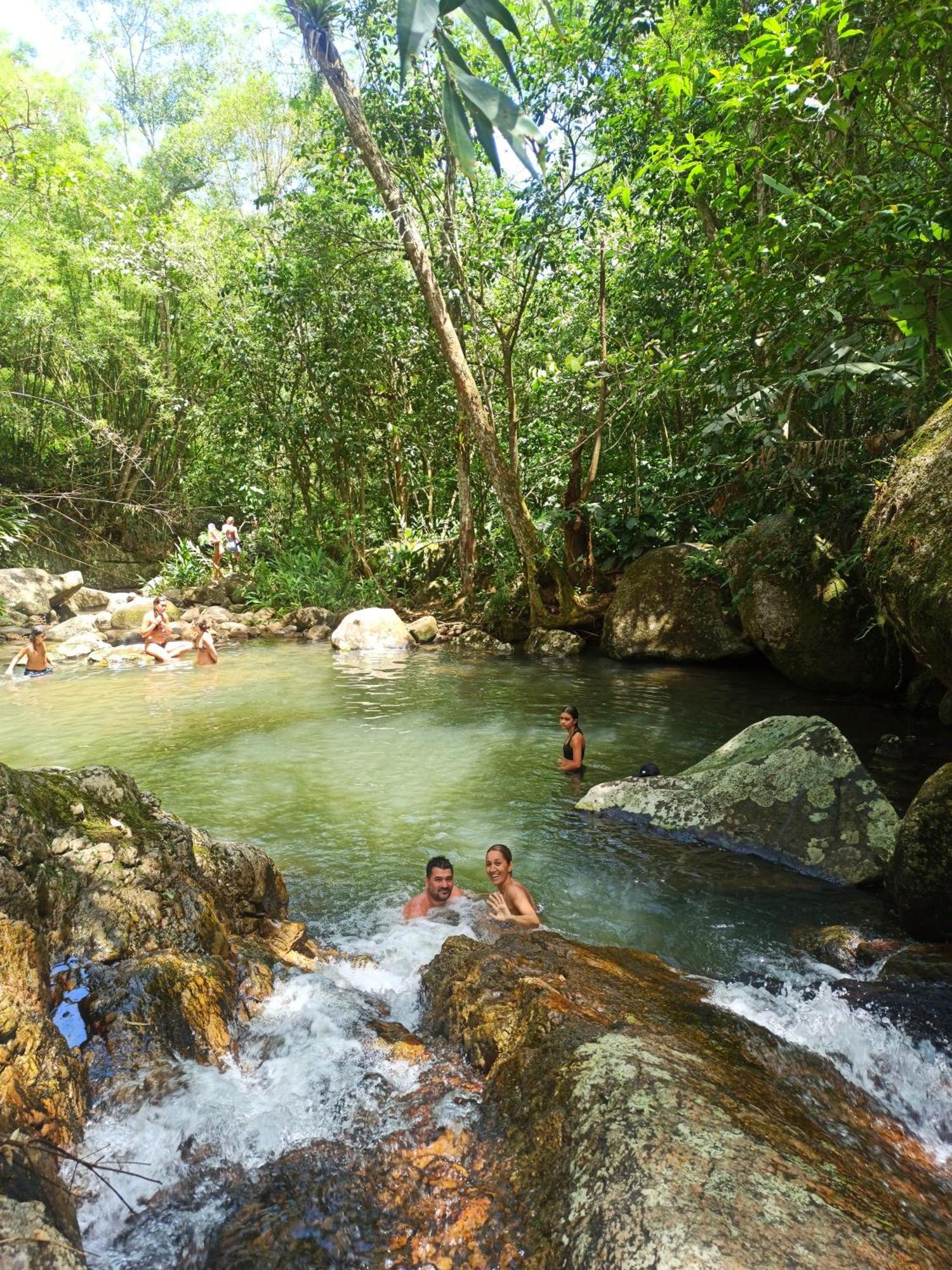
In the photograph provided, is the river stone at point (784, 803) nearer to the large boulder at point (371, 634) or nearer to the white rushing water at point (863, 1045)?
the white rushing water at point (863, 1045)

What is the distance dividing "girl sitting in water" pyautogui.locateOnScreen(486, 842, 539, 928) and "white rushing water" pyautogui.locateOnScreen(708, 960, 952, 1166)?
1325mm

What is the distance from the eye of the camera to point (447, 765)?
26.2 ft

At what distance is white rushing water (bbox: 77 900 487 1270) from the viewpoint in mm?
2156

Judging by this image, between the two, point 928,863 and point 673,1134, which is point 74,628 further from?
point 673,1134

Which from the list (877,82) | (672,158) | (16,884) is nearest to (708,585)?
(672,158)

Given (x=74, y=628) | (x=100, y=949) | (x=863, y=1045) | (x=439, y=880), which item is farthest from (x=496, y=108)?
(x=74, y=628)

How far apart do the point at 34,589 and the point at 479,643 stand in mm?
12790

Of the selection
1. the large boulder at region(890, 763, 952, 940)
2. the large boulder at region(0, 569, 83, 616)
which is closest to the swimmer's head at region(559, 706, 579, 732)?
the large boulder at region(890, 763, 952, 940)

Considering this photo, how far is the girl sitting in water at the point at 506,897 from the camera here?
187 inches

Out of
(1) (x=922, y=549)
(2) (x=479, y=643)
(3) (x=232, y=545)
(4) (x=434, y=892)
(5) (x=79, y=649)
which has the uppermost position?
(1) (x=922, y=549)

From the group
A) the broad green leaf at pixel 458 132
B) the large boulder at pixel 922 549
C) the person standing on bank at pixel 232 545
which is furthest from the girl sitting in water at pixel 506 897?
the person standing on bank at pixel 232 545

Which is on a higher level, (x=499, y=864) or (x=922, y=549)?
(x=922, y=549)

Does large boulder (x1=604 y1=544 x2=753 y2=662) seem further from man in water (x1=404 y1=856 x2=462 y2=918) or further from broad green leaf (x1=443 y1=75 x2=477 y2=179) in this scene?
broad green leaf (x1=443 y1=75 x2=477 y2=179)

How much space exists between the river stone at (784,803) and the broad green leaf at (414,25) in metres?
5.36
